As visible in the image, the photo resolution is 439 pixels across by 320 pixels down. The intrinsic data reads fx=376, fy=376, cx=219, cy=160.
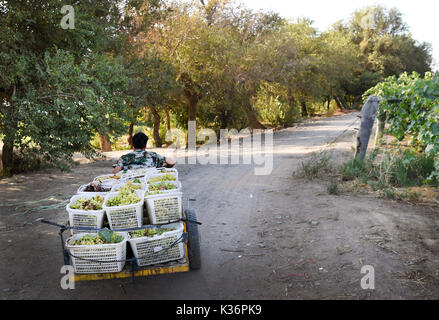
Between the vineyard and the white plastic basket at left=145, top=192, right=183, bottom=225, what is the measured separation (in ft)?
14.8

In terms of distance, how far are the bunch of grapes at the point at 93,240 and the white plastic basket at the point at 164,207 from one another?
46cm

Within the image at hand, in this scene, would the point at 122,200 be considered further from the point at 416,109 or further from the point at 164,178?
the point at 416,109

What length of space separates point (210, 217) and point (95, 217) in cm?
316

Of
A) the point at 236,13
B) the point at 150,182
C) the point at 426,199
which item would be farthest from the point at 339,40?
the point at 150,182

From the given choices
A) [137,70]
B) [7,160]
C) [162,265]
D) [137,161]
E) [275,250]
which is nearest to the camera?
[162,265]

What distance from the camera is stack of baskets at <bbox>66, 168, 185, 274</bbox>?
377 cm

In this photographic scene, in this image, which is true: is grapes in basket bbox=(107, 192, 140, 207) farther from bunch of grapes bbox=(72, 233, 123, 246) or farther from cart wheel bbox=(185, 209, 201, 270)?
cart wheel bbox=(185, 209, 201, 270)

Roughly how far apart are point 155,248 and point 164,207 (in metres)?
0.50

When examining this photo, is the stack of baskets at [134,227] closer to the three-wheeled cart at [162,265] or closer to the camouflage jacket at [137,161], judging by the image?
the three-wheeled cart at [162,265]

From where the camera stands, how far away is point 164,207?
4.26 metres

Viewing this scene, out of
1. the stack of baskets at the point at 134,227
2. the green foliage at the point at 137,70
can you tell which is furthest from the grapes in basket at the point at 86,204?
the green foliage at the point at 137,70

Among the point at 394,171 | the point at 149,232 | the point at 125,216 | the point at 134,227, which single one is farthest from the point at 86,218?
the point at 394,171

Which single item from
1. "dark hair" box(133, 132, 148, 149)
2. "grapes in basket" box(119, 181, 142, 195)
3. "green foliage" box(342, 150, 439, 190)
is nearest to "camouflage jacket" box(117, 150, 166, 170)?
"dark hair" box(133, 132, 148, 149)

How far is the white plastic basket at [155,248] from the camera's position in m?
3.97
